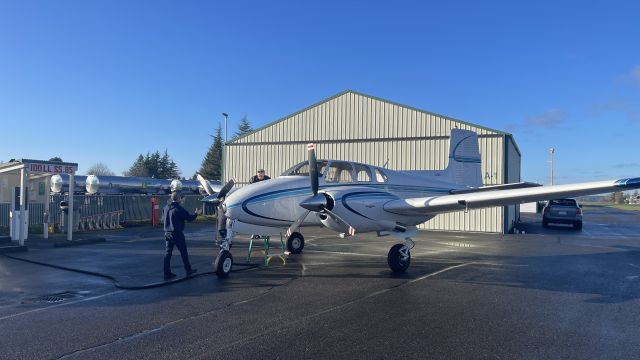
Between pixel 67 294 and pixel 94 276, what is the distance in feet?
5.37

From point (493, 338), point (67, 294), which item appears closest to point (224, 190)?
point (67, 294)

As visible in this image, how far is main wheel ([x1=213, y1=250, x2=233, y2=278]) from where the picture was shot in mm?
8938

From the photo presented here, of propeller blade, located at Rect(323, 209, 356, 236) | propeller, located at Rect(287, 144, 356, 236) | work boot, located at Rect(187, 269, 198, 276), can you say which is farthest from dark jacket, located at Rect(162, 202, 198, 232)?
propeller blade, located at Rect(323, 209, 356, 236)

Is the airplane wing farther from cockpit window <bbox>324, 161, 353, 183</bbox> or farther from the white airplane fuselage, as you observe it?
cockpit window <bbox>324, 161, 353, 183</bbox>

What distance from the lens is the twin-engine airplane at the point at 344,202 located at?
893 cm

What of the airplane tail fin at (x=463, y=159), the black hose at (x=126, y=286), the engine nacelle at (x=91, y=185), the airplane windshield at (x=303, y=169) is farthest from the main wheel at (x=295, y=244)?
the engine nacelle at (x=91, y=185)

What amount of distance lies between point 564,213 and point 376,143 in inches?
447

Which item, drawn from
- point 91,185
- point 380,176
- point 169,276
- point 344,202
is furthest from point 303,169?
point 91,185

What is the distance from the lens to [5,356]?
183 inches

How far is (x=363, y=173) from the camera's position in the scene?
10930mm

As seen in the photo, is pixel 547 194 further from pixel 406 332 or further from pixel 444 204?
pixel 406 332

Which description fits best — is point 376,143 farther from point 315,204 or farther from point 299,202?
point 315,204

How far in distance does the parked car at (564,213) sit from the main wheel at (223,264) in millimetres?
20994

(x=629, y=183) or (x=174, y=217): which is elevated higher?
(x=629, y=183)
